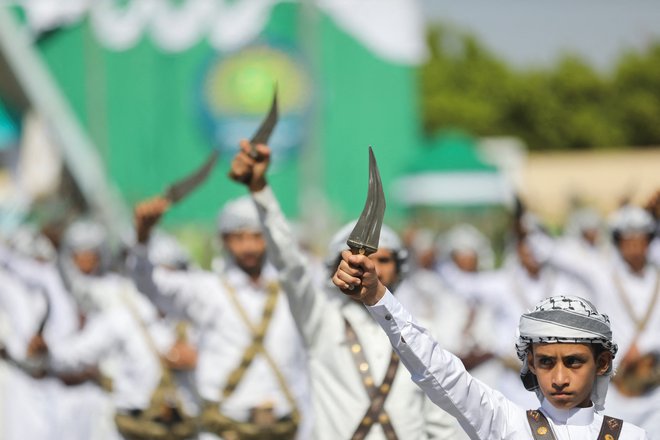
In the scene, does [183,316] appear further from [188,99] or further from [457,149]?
[457,149]

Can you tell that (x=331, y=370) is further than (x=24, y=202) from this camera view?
No

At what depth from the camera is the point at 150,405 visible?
9203mm

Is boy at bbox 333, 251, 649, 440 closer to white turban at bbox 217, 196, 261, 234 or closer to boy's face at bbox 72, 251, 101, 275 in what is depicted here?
white turban at bbox 217, 196, 261, 234

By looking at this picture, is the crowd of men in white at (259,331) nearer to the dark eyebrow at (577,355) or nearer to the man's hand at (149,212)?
the man's hand at (149,212)

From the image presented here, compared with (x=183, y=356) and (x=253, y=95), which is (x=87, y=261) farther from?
(x=253, y=95)

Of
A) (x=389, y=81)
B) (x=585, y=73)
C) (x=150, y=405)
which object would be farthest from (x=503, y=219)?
(x=585, y=73)

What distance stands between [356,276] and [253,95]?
21753mm

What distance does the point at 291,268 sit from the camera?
628 centimetres

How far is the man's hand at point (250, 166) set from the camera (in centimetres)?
613

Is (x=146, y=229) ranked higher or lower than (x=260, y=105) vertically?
lower

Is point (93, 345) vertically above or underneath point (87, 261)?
underneath

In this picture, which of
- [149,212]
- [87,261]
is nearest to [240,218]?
[149,212]

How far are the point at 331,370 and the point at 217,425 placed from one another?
198 cm

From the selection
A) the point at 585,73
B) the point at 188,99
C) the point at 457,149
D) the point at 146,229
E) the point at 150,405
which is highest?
the point at 585,73
